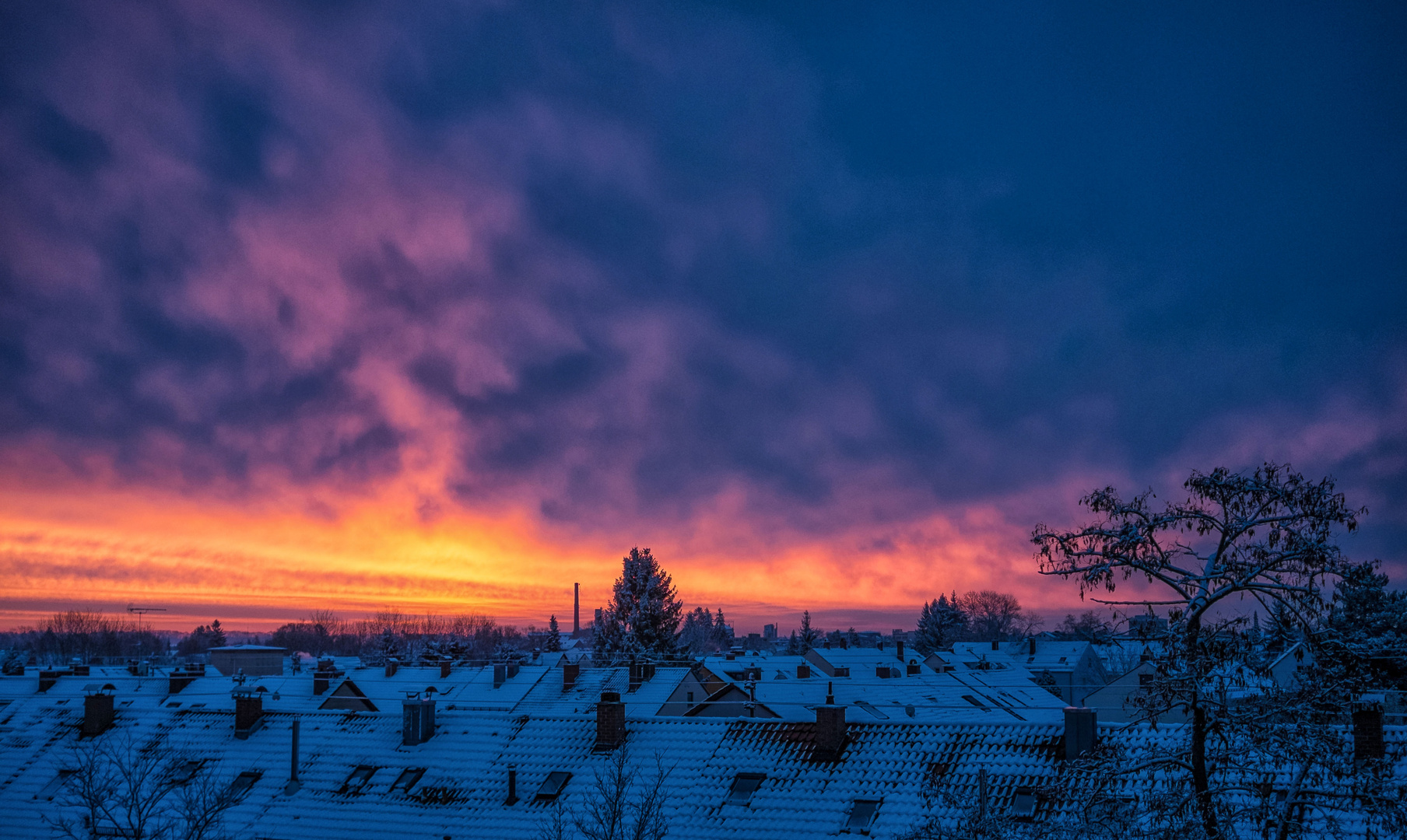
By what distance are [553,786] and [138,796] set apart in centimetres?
1047

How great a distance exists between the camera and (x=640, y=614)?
77312mm

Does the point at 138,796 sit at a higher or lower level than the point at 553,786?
higher

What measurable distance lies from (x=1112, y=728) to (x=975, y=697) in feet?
97.4

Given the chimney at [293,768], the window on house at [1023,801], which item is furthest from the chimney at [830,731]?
the chimney at [293,768]

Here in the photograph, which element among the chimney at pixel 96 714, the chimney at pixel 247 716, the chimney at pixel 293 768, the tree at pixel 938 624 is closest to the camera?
the chimney at pixel 293 768

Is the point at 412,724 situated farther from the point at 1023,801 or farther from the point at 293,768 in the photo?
the point at 1023,801

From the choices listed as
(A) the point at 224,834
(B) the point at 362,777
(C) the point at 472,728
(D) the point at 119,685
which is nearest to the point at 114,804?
(A) the point at 224,834

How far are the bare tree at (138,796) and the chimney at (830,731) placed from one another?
15226 mm

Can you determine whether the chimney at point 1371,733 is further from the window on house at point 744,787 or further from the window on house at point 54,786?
the window on house at point 54,786

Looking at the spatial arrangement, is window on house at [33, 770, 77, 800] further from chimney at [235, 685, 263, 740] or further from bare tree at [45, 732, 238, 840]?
chimney at [235, 685, 263, 740]

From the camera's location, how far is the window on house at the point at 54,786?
3128 cm

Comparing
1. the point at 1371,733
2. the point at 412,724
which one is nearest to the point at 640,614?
the point at 412,724

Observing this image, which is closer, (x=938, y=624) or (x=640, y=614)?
(x=640, y=614)

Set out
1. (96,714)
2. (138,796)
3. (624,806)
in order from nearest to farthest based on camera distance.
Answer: (138,796), (624,806), (96,714)
